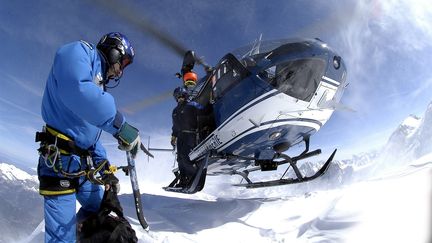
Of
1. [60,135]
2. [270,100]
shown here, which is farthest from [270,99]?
[60,135]

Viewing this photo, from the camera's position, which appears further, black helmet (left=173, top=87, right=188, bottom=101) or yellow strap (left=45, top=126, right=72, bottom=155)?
black helmet (left=173, top=87, right=188, bottom=101)

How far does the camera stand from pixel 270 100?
782 cm

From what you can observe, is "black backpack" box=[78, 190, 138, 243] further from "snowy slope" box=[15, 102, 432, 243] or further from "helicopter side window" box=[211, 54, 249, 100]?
"helicopter side window" box=[211, 54, 249, 100]

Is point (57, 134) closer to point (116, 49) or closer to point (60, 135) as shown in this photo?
point (60, 135)

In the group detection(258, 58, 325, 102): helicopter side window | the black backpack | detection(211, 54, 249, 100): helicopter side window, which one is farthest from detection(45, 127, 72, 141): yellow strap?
detection(211, 54, 249, 100): helicopter side window

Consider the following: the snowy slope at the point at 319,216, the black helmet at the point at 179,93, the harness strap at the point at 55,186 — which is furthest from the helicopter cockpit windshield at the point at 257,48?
the harness strap at the point at 55,186

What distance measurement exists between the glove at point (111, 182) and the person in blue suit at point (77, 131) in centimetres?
1

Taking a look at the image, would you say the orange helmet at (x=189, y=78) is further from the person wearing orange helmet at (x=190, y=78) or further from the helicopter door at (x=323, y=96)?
the helicopter door at (x=323, y=96)

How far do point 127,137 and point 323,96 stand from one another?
6.41 meters

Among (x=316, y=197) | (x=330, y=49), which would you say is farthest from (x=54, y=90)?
(x=316, y=197)

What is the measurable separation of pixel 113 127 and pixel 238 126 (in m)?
6.04

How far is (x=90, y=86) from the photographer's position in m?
2.54

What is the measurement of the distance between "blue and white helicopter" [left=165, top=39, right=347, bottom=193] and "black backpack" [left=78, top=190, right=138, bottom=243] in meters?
5.55

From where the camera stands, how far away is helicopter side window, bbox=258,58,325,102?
294 inches
